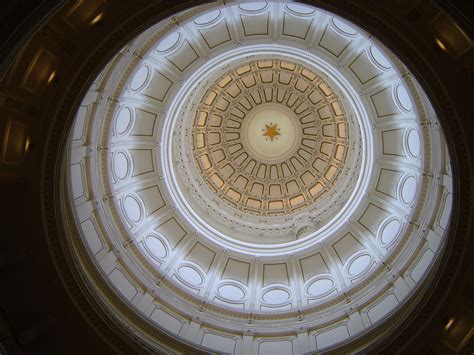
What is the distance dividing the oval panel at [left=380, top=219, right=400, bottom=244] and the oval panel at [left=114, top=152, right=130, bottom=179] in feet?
40.4

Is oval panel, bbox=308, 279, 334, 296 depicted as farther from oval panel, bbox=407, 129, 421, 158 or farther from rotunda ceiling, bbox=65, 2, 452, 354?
oval panel, bbox=407, 129, 421, 158

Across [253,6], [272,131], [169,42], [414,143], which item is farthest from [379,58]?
[272,131]

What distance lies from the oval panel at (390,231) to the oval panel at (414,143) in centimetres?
323

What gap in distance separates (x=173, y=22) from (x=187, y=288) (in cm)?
1135

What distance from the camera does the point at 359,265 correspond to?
19578 millimetres

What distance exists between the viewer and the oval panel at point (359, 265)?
19.2 metres

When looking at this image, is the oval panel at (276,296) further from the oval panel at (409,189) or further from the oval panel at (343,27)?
the oval panel at (343,27)

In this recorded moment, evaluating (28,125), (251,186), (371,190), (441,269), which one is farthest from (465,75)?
(251,186)

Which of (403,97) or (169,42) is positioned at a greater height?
(169,42)

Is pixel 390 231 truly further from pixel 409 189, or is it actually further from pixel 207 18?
pixel 207 18

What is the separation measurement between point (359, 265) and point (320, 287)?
2.09 m

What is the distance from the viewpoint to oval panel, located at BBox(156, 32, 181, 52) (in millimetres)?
17953

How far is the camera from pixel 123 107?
18.4 m

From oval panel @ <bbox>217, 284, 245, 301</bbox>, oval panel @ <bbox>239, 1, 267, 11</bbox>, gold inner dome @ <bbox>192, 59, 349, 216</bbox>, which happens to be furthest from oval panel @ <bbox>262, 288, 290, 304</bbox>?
oval panel @ <bbox>239, 1, 267, 11</bbox>
